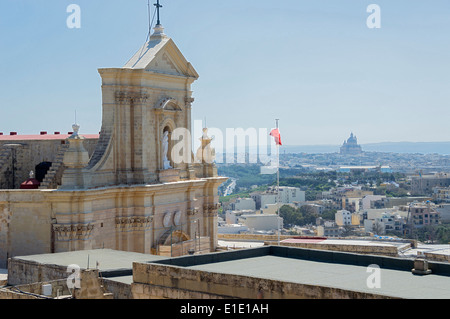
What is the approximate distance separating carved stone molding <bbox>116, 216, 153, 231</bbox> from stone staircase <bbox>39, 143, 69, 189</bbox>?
368 centimetres

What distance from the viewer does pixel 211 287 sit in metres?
18.3

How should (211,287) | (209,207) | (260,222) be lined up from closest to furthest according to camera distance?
(211,287) → (209,207) → (260,222)

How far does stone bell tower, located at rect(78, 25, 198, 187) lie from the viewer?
37.8 metres

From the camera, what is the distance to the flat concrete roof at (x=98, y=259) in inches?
1061

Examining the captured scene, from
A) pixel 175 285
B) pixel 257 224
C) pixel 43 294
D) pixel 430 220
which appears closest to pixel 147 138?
pixel 43 294

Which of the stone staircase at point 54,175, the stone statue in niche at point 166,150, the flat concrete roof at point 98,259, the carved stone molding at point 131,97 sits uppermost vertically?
the carved stone molding at point 131,97

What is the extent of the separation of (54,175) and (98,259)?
9.78 metres

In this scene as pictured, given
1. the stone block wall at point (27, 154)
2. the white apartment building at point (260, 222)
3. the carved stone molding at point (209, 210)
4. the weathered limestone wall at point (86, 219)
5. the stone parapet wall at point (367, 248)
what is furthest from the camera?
the white apartment building at point (260, 222)

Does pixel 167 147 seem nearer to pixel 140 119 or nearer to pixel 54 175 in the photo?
pixel 140 119

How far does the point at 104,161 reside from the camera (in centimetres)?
3744

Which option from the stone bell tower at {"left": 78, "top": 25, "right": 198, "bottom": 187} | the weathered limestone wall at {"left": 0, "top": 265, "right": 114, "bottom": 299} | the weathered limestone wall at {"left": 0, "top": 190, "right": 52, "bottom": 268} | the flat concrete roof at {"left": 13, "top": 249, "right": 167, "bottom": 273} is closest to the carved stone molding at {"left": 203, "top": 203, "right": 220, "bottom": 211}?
the stone bell tower at {"left": 78, "top": 25, "right": 198, "bottom": 187}

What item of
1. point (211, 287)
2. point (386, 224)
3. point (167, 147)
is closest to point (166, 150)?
point (167, 147)

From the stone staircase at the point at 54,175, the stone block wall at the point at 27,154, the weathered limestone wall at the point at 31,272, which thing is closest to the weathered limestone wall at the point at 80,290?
the weathered limestone wall at the point at 31,272

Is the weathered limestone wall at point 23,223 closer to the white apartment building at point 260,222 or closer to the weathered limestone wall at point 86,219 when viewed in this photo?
the weathered limestone wall at point 86,219
